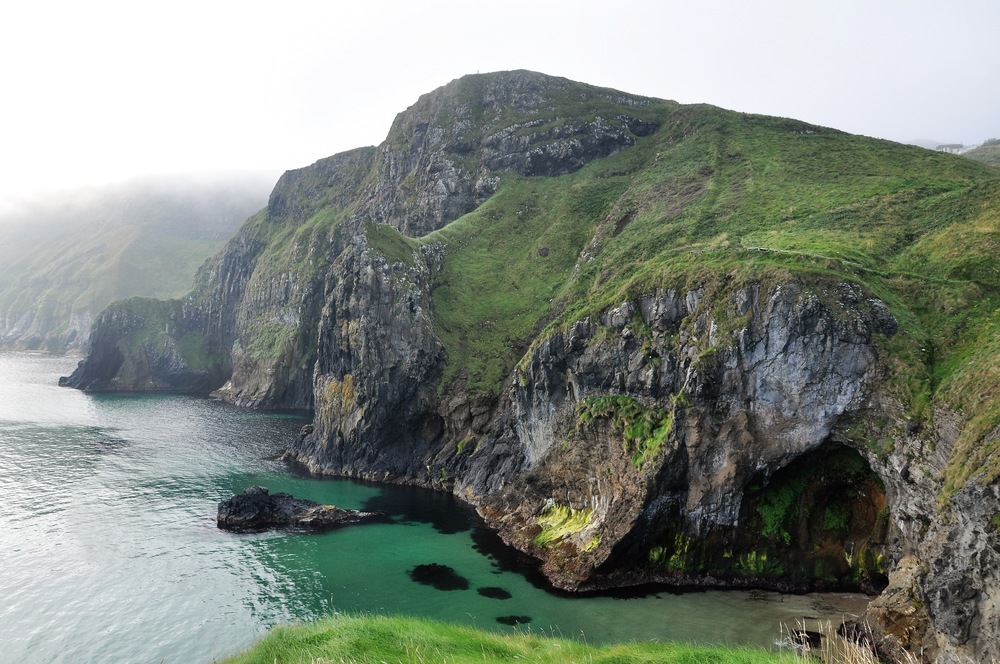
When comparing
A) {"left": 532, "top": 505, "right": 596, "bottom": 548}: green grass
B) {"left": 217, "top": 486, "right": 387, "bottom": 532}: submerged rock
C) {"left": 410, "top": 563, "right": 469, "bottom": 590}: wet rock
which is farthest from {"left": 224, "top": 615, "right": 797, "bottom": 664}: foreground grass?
{"left": 217, "top": 486, "right": 387, "bottom": 532}: submerged rock

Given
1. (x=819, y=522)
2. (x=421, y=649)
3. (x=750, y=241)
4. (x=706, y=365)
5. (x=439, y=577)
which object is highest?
(x=750, y=241)

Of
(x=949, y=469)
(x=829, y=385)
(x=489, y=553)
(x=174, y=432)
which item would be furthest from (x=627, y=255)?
(x=174, y=432)

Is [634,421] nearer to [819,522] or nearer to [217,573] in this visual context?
[819,522]

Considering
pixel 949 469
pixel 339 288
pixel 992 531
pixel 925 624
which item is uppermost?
pixel 339 288

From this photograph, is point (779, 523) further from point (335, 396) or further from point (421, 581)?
point (335, 396)

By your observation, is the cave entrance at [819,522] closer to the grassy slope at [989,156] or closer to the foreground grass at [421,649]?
the foreground grass at [421,649]

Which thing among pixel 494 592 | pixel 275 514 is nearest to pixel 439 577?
pixel 494 592

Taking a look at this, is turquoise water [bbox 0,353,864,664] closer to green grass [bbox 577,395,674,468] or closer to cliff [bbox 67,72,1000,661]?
cliff [bbox 67,72,1000,661]
